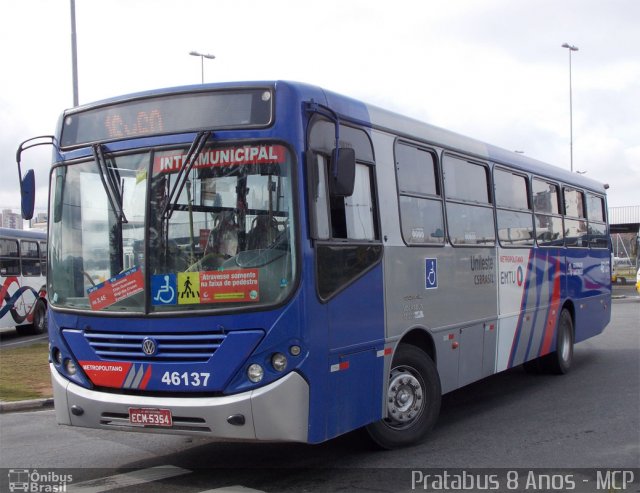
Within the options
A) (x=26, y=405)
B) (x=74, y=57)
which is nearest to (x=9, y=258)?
(x=74, y=57)

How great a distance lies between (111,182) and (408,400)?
11.2 ft

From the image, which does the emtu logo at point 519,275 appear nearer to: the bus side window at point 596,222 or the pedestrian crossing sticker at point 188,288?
the bus side window at point 596,222

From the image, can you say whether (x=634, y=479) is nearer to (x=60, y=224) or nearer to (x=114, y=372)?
(x=114, y=372)

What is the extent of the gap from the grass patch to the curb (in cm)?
29

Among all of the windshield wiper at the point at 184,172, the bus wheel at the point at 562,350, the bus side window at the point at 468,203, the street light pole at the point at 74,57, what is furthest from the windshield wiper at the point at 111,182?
the street light pole at the point at 74,57

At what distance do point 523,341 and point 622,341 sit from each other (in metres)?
6.99

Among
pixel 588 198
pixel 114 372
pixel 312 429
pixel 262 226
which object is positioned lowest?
pixel 312 429

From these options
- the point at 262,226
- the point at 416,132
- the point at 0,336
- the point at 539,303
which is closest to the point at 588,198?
the point at 539,303

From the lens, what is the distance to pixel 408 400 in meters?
7.38

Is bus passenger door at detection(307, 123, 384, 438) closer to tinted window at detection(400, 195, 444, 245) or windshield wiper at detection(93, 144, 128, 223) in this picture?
tinted window at detection(400, 195, 444, 245)

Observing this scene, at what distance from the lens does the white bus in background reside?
2130 centimetres

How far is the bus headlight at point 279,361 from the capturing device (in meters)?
5.80

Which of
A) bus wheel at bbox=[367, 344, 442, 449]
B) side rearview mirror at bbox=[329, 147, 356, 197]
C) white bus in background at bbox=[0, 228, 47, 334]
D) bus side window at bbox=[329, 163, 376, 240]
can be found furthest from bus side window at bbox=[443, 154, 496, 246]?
A: white bus in background at bbox=[0, 228, 47, 334]

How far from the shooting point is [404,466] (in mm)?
6656
